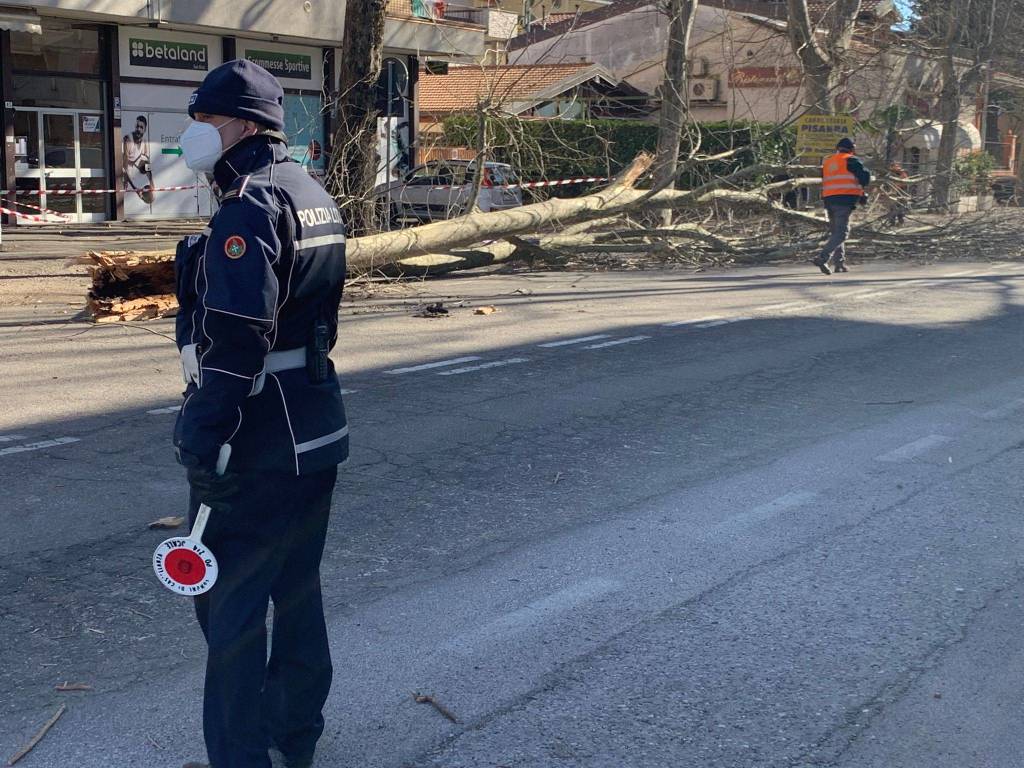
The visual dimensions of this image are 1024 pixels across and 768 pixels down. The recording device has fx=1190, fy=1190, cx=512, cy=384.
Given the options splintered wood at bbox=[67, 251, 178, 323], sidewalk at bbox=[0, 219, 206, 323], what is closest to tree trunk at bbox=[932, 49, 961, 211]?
sidewalk at bbox=[0, 219, 206, 323]

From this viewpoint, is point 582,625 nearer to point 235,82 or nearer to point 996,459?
→ point 235,82

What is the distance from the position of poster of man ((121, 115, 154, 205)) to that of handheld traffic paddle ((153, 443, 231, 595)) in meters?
25.0

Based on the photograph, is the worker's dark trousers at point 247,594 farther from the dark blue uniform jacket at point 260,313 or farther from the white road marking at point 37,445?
the white road marking at point 37,445

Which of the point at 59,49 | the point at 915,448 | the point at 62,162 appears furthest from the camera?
the point at 62,162

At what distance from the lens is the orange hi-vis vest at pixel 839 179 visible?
1731 cm

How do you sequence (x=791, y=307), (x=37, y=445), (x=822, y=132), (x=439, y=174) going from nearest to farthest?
(x=37, y=445), (x=791, y=307), (x=439, y=174), (x=822, y=132)

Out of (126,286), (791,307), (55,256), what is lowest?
(791,307)

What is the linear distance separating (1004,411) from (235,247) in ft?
22.9

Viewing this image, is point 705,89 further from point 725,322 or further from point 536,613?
point 536,613

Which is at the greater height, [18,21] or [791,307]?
[18,21]

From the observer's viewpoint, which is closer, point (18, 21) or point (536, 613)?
point (536, 613)

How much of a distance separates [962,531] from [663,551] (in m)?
1.52

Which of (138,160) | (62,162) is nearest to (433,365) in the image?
(62,162)

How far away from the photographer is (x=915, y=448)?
7332 millimetres
